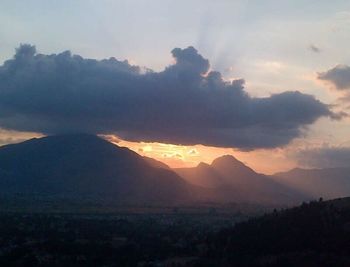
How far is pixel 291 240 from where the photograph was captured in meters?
75.6

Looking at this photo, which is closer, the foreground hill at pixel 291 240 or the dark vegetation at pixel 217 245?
the foreground hill at pixel 291 240

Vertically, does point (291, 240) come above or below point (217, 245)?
above

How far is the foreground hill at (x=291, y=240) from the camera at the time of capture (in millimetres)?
67250

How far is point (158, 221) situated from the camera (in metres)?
148

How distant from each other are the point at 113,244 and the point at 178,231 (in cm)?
2542

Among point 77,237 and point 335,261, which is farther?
point 77,237

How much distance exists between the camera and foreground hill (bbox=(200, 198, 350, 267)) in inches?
2648

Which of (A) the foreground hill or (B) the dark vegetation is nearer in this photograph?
(A) the foreground hill

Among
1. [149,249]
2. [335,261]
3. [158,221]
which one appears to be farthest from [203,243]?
[158,221]

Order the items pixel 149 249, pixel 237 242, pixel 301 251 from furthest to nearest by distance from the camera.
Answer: pixel 149 249 < pixel 237 242 < pixel 301 251

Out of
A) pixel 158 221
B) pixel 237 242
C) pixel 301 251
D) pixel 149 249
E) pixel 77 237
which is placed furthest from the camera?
pixel 158 221

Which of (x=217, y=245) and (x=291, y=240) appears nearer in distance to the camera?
(x=291, y=240)

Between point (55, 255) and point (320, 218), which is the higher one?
point (320, 218)

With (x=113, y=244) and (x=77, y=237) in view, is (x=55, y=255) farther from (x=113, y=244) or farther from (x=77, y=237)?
(x=77, y=237)
